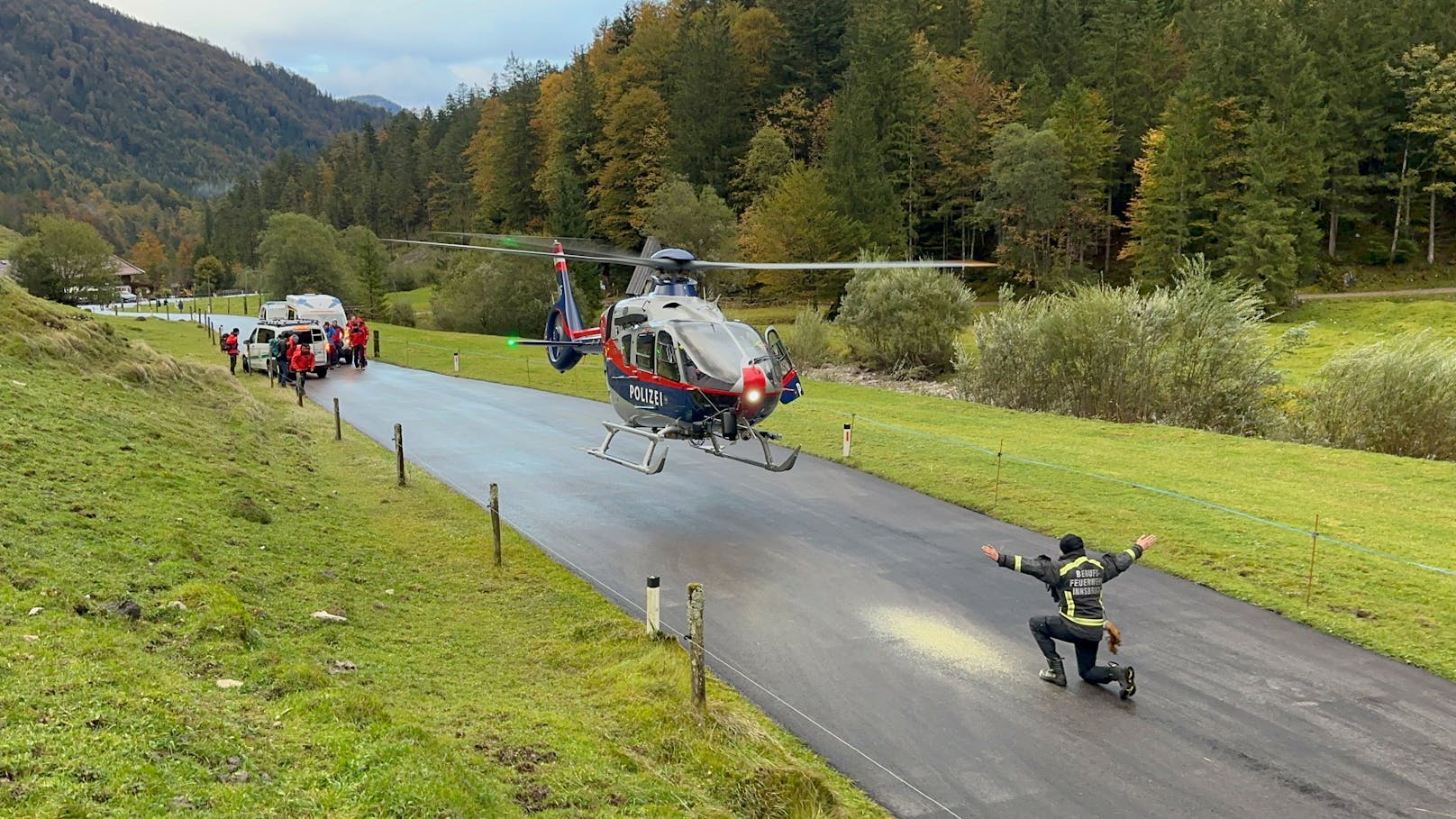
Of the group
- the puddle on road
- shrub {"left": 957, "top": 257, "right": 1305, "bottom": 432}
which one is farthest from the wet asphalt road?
shrub {"left": 957, "top": 257, "right": 1305, "bottom": 432}

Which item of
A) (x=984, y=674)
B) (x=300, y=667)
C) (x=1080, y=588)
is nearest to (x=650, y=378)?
(x=984, y=674)

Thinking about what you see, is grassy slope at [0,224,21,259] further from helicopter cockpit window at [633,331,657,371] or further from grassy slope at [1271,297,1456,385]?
grassy slope at [1271,297,1456,385]

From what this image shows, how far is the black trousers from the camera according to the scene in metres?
8.68

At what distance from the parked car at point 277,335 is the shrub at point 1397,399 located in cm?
3207

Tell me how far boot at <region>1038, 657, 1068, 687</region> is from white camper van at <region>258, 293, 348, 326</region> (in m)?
34.0

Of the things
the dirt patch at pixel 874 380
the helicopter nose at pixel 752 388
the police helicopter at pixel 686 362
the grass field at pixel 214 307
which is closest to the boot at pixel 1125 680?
the police helicopter at pixel 686 362

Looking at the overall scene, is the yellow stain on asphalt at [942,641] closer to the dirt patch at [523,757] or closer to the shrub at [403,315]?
the dirt patch at [523,757]

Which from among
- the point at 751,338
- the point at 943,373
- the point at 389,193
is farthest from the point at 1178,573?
the point at 389,193

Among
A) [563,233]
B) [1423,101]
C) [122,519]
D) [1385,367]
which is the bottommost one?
[122,519]

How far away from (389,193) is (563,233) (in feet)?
253

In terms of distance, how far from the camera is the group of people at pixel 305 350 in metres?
30.3

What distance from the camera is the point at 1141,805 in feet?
22.3

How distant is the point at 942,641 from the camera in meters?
9.88

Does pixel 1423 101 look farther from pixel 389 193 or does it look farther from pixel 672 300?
pixel 389 193
